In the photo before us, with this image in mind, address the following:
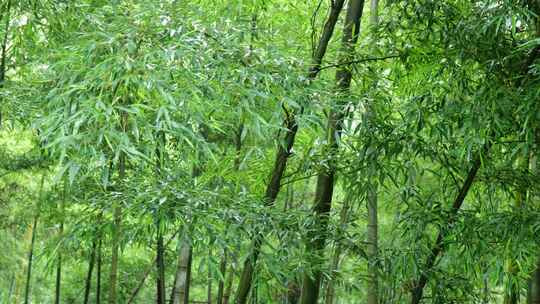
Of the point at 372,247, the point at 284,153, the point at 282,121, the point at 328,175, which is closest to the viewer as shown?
the point at 282,121

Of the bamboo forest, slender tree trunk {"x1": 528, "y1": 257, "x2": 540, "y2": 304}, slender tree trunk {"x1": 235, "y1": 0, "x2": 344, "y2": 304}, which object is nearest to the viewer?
the bamboo forest

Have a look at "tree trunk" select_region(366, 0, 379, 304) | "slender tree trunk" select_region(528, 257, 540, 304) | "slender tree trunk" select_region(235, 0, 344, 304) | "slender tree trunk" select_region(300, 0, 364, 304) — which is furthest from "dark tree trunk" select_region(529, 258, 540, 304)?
"slender tree trunk" select_region(235, 0, 344, 304)

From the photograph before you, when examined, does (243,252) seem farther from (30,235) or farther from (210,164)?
(30,235)

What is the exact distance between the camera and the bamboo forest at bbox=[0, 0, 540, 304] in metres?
2.16

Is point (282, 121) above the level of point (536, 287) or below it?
above

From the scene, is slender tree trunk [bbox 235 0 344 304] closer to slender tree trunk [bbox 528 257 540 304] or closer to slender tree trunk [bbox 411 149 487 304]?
slender tree trunk [bbox 411 149 487 304]

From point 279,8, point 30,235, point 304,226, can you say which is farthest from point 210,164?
point 30,235

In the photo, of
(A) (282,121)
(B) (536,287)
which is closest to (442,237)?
(B) (536,287)

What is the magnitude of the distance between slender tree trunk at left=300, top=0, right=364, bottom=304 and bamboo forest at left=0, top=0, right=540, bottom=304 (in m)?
0.01

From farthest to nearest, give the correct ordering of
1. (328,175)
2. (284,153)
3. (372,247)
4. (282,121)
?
(372,247) < (328,175) < (284,153) < (282,121)

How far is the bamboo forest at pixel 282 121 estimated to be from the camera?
2162 mm

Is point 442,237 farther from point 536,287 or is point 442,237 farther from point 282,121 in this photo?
point 282,121

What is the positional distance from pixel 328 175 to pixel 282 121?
597 millimetres

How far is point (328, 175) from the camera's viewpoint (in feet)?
10.4
